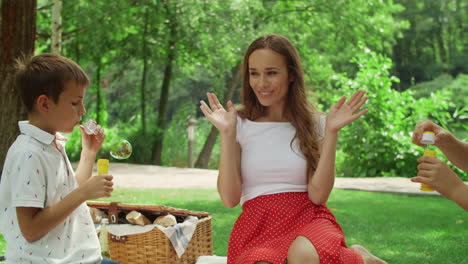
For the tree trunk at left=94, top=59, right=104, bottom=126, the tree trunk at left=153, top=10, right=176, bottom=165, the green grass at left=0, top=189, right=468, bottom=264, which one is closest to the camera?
the green grass at left=0, top=189, right=468, bottom=264

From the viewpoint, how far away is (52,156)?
2.25 metres

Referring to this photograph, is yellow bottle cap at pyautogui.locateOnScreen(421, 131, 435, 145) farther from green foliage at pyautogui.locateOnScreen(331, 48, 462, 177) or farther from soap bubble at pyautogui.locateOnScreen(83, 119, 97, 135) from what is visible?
green foliage at pyautogui.locateOnScreen(331, 48, 462, 177)

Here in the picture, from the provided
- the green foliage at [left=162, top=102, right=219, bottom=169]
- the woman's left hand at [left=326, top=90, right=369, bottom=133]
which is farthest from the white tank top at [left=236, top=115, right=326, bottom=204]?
the green foliage at [left=162, top=102, right=219, bottom=169]

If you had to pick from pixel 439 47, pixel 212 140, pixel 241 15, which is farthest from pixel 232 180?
pixel 439 47

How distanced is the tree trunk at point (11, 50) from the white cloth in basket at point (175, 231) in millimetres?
2113

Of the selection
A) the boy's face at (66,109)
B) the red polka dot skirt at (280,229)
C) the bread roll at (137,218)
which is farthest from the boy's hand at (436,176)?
the bread roll at (137,218)

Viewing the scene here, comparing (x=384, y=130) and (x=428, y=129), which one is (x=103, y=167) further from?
(x=384, y=130)

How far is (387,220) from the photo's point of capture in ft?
18.7

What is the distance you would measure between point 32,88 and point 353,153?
9004 millimetres

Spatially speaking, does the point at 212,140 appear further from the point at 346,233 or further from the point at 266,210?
the point at 266,210

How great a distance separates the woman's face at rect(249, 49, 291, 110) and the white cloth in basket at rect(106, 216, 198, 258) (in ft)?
3.62

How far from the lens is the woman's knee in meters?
2.32

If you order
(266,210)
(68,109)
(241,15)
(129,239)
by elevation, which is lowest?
(129,239)

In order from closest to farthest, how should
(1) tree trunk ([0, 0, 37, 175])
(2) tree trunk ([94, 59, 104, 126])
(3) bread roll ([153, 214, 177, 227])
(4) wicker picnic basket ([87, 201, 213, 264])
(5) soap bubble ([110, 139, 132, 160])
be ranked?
(5) soap bubble ([110, 139, 132, 160]) < (4) wicker picnic basket ([87, 201, 213, 264]) < (3) bread roll ([153, 214, 177, 227]) < (1) tree trunk ([0, 0, 37, 175]) < (2) tree trunk ([94, 59, 104, 126])
